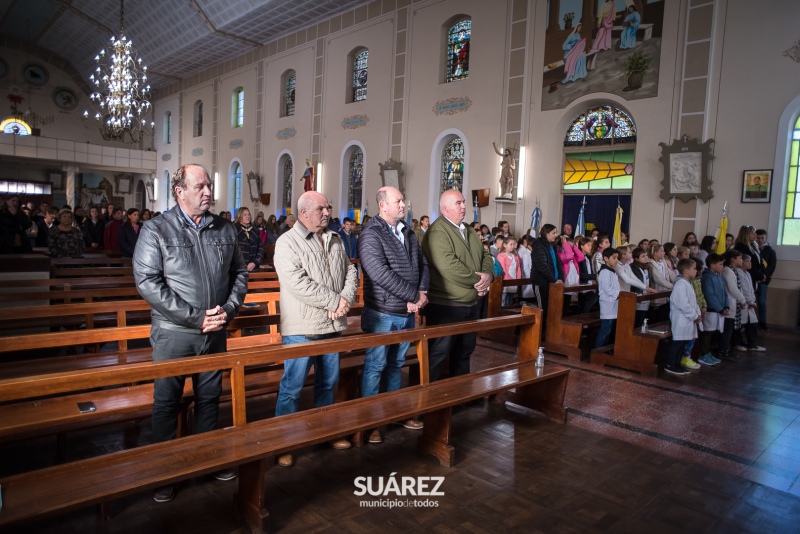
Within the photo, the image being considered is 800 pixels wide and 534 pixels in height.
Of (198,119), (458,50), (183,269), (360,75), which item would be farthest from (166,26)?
(183,269)

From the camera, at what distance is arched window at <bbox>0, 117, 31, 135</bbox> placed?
22656 mm

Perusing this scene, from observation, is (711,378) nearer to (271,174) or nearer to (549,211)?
(549,211)

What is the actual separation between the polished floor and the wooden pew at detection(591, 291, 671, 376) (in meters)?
0.82

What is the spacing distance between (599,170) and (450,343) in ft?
27.3

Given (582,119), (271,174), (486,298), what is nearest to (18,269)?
(486,298)

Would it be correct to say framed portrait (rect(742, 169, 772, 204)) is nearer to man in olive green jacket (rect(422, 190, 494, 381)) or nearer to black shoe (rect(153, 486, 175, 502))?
man in olive green jacket (rect(422, 190, 494, 381))

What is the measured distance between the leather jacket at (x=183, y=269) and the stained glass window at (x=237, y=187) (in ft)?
58.7

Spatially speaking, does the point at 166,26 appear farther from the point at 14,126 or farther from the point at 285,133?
the point at 14,126

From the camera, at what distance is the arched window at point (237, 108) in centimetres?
1978

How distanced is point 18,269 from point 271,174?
12.9 meters

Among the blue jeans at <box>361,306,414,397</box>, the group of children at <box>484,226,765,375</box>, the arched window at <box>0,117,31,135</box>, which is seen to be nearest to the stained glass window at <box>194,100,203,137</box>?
the arched window at <box>0,117,31,135</box>

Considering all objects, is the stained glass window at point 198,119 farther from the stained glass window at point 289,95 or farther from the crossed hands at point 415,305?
the crossed hands at point 415,305

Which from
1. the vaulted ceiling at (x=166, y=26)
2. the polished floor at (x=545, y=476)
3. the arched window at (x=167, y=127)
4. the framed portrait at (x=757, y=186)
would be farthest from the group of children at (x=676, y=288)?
the arched window at (x=167, y=127)

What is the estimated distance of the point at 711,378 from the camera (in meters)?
5.40
